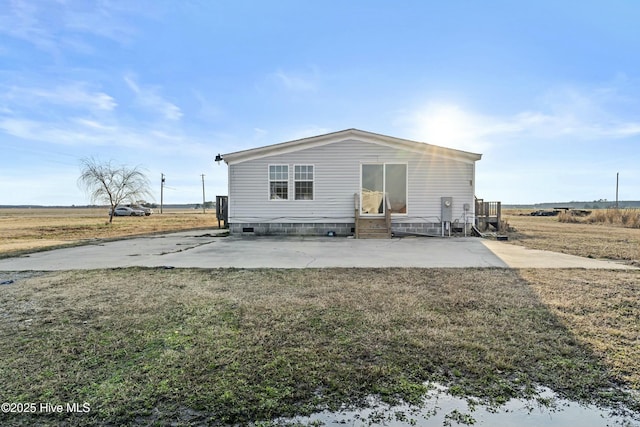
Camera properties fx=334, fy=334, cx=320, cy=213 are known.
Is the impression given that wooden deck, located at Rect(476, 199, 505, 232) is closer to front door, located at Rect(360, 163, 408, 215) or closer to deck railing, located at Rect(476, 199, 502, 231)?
deck railing, located at Rect(476, 199, 502, 231)

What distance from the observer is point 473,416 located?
1.91 metres

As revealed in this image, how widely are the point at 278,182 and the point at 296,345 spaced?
10.1m

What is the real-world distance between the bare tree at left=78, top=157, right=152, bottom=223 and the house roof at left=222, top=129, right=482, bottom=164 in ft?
64.2

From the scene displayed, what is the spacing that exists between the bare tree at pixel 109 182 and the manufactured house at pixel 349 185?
1951 cm

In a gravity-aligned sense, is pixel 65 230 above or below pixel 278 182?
below

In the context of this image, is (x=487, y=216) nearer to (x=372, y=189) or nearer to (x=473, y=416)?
(x=372, y=189)

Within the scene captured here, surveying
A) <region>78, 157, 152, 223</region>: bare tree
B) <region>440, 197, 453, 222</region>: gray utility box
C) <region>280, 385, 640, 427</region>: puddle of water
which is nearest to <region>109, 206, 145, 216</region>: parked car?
<region>78, 157, 152, 223</region>: bare tree

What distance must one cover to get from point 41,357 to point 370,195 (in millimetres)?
10813

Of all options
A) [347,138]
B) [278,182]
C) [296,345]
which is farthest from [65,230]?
[296,345]

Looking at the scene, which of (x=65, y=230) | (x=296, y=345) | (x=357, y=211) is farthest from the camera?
(x=65, y=230)

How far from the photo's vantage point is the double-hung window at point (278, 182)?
12469 mm

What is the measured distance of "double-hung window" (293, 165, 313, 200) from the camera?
12.4 meters

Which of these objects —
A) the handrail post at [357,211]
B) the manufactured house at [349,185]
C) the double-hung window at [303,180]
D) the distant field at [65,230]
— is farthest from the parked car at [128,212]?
the handrail post at [357,211]

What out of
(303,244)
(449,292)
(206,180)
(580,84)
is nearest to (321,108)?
(303,244)
